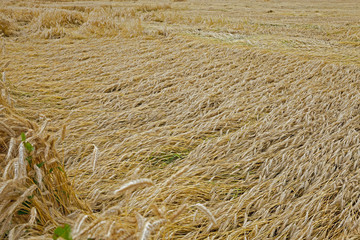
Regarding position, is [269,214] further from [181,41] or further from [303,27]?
[303,27]

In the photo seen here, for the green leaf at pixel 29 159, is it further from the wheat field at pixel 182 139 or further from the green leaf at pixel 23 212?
the green leaf at pixel 23 212

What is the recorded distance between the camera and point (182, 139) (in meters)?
2.37

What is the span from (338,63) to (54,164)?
3465mm

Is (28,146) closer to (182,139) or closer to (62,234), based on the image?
(62,234)

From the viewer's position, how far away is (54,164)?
1.40 m

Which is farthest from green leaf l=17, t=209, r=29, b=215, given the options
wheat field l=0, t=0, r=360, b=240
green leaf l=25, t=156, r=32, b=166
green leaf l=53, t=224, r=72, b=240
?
green leaf l=53, t=224, r=72, b=240

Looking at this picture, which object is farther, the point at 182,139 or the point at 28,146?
the point at 182,139

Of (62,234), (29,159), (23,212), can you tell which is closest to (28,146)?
(29,159)

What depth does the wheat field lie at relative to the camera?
1.30 metres

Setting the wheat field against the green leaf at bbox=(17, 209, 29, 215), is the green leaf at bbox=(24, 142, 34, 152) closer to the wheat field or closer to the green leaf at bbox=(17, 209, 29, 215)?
the wheat field

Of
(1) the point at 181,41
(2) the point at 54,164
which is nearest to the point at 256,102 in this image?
(2) the point at 54,164

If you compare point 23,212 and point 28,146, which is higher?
point 28,146

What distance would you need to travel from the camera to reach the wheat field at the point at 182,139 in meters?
1.30

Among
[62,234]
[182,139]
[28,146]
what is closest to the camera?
[62,234]
